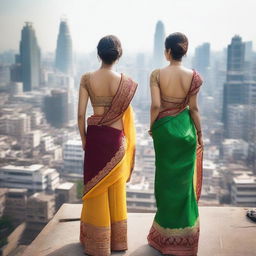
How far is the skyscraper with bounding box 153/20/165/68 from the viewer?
39.8 m

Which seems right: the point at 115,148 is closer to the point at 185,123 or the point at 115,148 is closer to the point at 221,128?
the point at 185,123

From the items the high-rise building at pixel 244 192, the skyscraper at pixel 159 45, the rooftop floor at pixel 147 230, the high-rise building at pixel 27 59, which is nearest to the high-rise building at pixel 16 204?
the high-rise building at pixel 244 192

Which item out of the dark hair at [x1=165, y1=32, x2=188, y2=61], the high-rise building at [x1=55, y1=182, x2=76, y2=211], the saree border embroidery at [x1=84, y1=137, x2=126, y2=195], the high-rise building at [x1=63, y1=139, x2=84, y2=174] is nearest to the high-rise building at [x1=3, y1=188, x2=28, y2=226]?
the high-rise building at [x1=55, y1=182, x2=76, y2=211]

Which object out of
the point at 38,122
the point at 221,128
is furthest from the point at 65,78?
the point at 221,128

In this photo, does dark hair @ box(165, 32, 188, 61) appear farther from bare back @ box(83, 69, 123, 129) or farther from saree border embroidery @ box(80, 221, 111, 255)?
saree border embroidery @ box(80, 221, 111, 255)

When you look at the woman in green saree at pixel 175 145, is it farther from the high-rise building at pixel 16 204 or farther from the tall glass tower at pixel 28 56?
the tall glass tower at pixel 28 56

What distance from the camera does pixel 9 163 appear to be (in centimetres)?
1878

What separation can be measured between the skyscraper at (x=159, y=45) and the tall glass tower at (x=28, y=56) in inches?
471

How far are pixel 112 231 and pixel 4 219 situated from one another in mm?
12551

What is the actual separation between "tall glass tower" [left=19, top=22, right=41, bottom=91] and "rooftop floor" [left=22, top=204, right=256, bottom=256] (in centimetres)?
3220

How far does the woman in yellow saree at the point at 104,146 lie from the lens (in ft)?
5.86

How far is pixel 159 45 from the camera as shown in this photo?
4291cm

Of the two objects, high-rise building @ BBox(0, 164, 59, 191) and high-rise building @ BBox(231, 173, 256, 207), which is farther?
high-rise building @ BBox(0, 164, 59, 191)

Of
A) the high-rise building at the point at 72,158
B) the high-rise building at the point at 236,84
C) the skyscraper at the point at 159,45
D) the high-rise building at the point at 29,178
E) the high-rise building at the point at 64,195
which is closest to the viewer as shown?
the high-rise building at the point at 64,195
